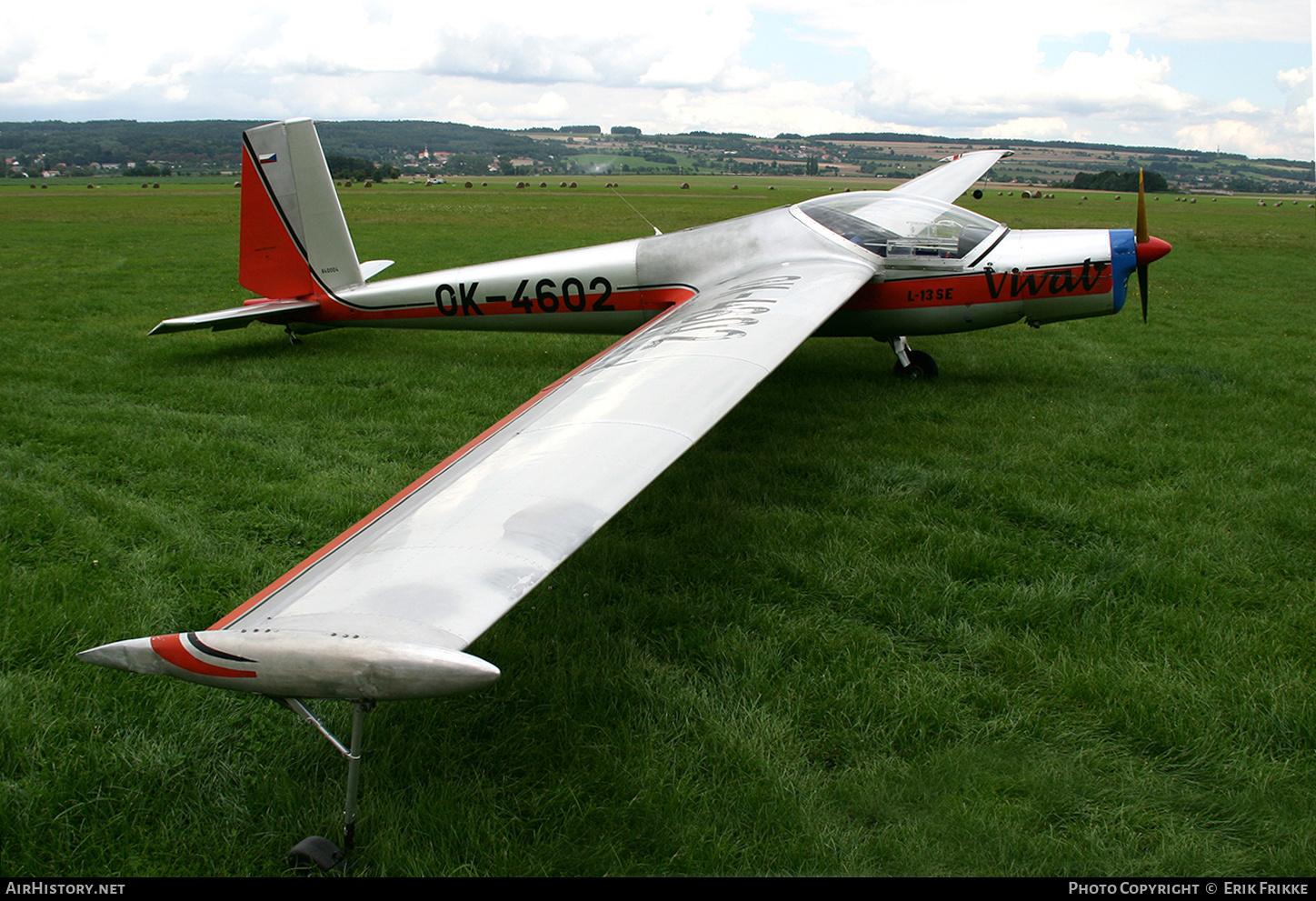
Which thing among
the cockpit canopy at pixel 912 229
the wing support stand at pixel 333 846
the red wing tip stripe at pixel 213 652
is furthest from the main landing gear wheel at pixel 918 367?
the red wing tip stripe at pixel 213 652

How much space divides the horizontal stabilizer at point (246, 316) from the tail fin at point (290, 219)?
0.56 ft

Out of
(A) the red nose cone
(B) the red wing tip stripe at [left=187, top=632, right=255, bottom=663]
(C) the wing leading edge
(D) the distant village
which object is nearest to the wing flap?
(C) the wing leading edge

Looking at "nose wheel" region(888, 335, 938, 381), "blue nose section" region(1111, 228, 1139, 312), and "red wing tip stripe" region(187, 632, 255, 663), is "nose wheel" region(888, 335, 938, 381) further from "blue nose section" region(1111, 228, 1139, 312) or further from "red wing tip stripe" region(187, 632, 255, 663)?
"red wing tip stripe" region(187, 632, 255, 663)

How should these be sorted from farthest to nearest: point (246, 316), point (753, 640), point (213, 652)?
point (246, 316) < point (753, 640) < point (213, 652)

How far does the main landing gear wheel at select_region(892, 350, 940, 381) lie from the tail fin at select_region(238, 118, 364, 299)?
673cm

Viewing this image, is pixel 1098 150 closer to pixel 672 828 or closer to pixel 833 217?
pixel 833 217

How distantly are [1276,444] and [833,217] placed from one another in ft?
15.1

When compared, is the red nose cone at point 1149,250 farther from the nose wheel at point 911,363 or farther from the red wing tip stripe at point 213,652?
the red wing tip stripe at point 213,652

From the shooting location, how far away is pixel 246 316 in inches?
364

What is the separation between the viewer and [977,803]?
2.81 m

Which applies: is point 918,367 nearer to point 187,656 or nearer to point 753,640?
point 753,640

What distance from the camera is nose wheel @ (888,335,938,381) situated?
8.55 metres

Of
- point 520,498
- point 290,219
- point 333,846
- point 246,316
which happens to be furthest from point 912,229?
point 246,316

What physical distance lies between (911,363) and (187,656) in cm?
779
